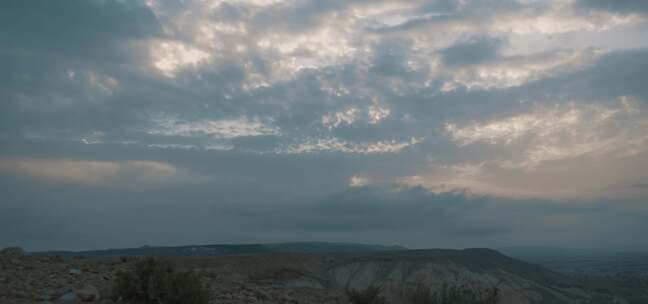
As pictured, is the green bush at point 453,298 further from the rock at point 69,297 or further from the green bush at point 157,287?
the rock at point 69,297

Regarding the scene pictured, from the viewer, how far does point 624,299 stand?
7244 cm

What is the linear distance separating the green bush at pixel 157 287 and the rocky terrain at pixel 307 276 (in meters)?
0.72

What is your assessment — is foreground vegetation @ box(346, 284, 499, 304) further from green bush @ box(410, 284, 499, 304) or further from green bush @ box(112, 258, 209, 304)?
green bush @ box(112, 258, 209, 304)

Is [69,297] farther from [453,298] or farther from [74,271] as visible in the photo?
[453,298]

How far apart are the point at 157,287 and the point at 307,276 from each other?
129 feet

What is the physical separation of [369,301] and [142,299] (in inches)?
375

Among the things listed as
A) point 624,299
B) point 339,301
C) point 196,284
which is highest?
point 196,284

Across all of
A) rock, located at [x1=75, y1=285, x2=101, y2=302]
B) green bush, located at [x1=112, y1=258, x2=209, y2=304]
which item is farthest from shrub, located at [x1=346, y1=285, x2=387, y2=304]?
rock, located at [x1=75, y1=285, x2=101, y2=302]

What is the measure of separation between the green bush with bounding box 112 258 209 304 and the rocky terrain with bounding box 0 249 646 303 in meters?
0.72

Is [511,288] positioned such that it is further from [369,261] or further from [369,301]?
[369,301]

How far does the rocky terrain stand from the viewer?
16.2 meters

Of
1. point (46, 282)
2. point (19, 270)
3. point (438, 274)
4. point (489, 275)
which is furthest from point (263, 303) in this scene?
point (489, 275)

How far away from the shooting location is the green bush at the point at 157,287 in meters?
14.0

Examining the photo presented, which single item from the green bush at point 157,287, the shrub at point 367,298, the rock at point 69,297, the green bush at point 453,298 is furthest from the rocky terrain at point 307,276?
the green bush at point 453,298
